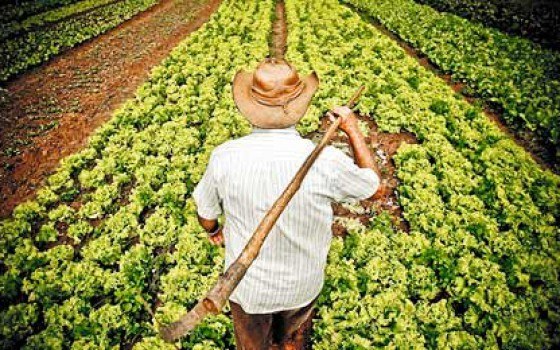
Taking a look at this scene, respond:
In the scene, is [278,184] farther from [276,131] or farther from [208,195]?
[208,195]

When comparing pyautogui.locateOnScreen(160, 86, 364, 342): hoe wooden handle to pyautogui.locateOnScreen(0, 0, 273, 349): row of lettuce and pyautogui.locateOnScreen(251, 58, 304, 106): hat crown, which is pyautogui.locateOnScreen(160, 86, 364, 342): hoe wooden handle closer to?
pyautogui.locateOnScreen(251, 58, 304, 106): hat crown

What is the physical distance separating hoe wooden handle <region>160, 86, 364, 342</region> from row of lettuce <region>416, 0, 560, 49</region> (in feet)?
52.3

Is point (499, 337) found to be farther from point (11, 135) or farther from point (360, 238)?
point (11, 135)

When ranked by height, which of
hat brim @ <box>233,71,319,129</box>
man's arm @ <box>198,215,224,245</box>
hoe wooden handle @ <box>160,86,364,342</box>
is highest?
hat brim @ <box>233,71,319,129</box>

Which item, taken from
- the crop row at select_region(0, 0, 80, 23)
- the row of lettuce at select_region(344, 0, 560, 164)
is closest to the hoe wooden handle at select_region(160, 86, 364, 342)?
the row of lettuce at select_region(344, 0, 560, 164)

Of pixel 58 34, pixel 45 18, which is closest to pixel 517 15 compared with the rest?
pixel 58 34

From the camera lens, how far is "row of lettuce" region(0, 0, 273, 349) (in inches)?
153

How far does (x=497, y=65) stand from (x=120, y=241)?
11.0m

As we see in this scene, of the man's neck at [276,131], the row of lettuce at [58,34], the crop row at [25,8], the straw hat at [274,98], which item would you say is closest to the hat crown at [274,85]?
the straw hat at [274,98]

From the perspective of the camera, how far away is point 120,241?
4945 millimetres

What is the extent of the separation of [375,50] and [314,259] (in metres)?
10.6

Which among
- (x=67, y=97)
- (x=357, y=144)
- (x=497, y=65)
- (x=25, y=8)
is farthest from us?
(x=25, y=8)

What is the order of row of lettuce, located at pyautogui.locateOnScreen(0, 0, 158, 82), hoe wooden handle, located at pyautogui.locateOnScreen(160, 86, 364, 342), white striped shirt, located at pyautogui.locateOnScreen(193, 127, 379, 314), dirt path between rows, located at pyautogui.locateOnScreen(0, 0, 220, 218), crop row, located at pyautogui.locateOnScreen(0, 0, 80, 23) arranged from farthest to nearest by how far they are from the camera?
1. crop row, located at pyautogui.locateOnScreen(0, 0, 80, 23)
2. row of lettuce, located at pyautogui.locateOnScreen(0, 0, 158, 82)
3. dirt path between rows, located at pyautogui.locateOnScreen(0, 0, 220, 218)
4. white striped shirt, located at pyautogui.locateOnScreen(193, 127, 379, 314)
5. hoe wooden handle, located at pyautogui.locateOnScreen(160, 86, 364, 342)

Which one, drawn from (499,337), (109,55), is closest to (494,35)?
(499,337)
